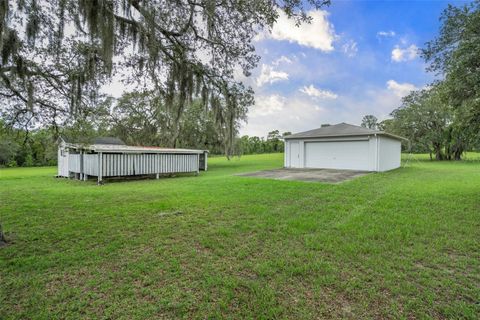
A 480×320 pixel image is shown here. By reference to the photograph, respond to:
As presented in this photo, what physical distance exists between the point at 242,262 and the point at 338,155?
42.4 feet

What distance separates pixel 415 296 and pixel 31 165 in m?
34.3

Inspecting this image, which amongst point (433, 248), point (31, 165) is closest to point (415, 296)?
point (433, 248)

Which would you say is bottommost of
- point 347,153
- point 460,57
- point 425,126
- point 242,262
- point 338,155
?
point 242,262

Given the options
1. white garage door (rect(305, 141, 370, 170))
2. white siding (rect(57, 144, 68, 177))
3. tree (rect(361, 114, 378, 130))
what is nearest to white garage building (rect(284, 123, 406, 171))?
white garage door (rect(305, 141, 370, 170))

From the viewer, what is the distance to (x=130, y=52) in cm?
529

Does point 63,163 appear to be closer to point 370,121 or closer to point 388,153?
point 388,153

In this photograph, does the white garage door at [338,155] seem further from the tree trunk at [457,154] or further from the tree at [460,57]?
the tree trunk at [457,154]

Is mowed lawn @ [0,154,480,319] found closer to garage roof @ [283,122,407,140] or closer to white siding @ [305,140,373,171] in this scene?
garage roof @ [283,122,407,140]

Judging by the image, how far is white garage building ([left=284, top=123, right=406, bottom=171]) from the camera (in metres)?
13.1

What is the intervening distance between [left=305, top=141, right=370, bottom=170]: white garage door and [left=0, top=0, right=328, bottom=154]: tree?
10180 millimetres

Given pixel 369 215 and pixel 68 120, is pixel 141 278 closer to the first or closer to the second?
pixel 369 215

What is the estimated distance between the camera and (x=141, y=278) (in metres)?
2.46

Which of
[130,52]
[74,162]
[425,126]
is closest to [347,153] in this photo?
[130,52]

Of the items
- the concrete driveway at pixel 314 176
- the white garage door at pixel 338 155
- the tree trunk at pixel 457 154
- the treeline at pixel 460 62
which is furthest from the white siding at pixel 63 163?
the tree trunk at pixel 457 154
